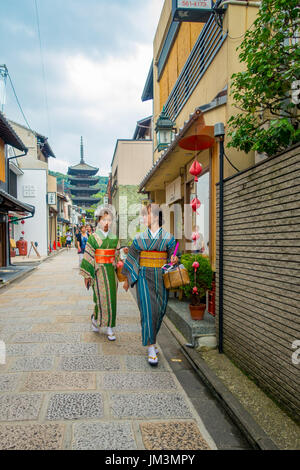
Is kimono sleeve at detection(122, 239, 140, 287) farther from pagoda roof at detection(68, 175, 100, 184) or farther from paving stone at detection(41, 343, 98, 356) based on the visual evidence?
pagoda roof at detection(68, 175, 100, 184)

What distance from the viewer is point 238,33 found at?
5.75 meters

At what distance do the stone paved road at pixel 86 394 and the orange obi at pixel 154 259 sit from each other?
135 cm

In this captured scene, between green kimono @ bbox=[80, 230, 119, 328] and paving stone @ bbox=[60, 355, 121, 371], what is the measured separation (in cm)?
90

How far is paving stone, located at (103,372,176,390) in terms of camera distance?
12.7 ft

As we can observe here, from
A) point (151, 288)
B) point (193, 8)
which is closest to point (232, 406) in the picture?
point (151, 288)

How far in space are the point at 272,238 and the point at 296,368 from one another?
1.26 metres

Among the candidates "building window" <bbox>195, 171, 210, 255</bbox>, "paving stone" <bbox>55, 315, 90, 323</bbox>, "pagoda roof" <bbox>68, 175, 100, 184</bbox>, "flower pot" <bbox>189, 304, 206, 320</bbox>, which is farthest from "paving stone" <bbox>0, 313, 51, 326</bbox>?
"pagoda roof" <bbox>68, 175, 100, 184</bbox>

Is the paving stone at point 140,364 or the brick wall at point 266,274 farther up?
the brick wall at point 266,274

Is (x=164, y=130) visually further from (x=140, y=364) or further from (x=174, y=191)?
(x=140, y=364)

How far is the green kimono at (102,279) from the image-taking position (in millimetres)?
5605

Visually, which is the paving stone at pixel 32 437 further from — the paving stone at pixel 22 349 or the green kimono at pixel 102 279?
the green kimono at pixel 102 279

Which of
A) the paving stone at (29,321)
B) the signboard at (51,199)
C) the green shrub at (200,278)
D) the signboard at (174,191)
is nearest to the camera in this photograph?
the green shrub at (200,278)

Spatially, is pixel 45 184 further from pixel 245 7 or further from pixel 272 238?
pixel 272 238

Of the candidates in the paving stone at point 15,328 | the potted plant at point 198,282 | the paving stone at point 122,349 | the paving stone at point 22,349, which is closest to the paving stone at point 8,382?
the paving stone at point 22,349
